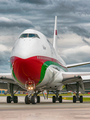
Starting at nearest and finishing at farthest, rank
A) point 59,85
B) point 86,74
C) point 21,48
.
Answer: point 21,48 < point 86,74 < point 59,85

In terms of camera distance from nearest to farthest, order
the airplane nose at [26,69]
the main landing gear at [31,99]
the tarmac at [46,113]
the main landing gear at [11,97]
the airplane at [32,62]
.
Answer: the tarmac at [46,113]
the airplane nose at [26,69]
the airplane at [32,62]
the main landing gear at [31,99]
the main landing gear at [11,97]

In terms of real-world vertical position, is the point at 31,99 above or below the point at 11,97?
above

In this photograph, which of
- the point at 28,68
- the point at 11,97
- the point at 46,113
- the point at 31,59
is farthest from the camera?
the point at 11,97

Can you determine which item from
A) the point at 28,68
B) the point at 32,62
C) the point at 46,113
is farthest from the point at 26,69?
the point at 46,113

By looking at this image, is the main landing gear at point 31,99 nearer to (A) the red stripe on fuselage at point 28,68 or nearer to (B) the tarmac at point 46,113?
(A) the red stripe on fuselage at point 28,68

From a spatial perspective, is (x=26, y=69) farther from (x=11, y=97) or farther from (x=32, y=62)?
(x=11, y=97)

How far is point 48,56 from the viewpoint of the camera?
21.1 meters

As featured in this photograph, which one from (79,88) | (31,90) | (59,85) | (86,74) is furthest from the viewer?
(79,88)

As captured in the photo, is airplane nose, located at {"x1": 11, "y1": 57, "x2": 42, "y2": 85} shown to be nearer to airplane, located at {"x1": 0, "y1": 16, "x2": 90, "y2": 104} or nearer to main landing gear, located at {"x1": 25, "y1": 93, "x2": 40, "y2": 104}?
airplane, located at {"x1": 0, "y1": 16, "x2": 90, "y2": 104}

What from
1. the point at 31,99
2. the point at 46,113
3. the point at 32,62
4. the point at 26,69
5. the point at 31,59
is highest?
the point at 31,59

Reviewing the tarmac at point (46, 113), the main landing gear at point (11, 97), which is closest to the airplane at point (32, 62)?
the tarmac at point (46, 113)

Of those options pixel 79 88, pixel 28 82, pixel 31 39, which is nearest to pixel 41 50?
pixel 31 39

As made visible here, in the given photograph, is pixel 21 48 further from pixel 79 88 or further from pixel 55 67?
pixel 79 88

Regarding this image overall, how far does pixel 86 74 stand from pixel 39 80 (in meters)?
4.96
